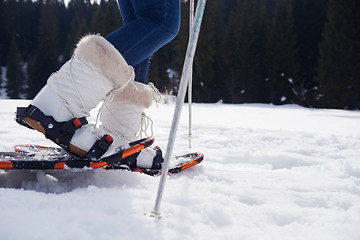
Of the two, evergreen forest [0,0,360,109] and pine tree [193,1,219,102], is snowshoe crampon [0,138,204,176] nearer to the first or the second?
evergreen forest [0,0,360,109]

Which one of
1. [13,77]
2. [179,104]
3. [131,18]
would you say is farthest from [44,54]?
[179,104]

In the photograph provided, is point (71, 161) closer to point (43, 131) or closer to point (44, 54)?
point (43, 131)

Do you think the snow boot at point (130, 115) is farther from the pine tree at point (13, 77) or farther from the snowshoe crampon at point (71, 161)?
the pine tree at point (13, 77)

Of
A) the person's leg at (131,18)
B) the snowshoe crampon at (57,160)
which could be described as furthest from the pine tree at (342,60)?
the snowshoe crampon at (57,160)

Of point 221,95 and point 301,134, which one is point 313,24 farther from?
point 301,134

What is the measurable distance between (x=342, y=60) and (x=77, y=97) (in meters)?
16.6

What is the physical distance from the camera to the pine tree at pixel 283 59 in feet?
57.0

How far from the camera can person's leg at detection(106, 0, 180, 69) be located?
114cm

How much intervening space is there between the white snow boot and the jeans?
0.37 feet

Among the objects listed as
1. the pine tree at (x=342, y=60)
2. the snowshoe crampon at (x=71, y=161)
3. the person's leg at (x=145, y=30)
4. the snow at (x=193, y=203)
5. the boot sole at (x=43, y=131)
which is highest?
the pine tree at (x=342, y=60)

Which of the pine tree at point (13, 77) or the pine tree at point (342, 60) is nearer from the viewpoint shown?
the pine tree at point (342, 60)

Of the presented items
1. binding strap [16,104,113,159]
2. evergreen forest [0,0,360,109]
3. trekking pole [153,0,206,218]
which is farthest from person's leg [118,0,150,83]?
evergreen forest [0,0,360,109]

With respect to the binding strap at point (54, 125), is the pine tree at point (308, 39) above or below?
above

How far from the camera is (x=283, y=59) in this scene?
57.5 ft
